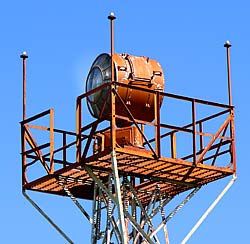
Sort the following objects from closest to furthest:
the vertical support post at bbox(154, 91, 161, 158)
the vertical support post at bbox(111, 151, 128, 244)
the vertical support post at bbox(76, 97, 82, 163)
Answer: the vertical support post at bbox(111, 151, 128, 244), the vertical support post at bbox(154, 91, 161, 158), the vertical support post at bbox(76, 97, 82, 163)

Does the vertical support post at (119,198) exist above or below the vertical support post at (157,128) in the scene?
below

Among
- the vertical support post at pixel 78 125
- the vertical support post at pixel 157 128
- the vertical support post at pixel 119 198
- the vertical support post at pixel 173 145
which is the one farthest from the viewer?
the vertical support post at pixel 173 145

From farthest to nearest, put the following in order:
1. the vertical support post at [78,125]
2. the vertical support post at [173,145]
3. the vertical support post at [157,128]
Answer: the vertical support post at [173,145] → the vertical support post at [78,125] → the vertical support post at [157,128]

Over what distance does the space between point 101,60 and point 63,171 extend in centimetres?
394

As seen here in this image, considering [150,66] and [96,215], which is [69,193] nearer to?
[96,215]

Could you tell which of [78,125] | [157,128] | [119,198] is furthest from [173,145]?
[119,198]

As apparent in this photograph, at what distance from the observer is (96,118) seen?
57312 mm

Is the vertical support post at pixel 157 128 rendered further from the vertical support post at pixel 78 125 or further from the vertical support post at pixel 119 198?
the vertical support post at pixel 78 125

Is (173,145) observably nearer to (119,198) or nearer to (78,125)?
(78,125)

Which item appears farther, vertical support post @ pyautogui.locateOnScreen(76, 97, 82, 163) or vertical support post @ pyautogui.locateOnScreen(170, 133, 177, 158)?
vertical support post @ pyautogui.locateOnScreen(170, 133, 177, 158)

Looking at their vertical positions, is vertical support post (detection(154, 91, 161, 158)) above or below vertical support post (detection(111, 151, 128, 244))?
above

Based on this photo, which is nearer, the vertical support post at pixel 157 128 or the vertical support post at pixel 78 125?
the vertical support post at pixel 157 128

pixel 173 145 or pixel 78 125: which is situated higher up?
pixel 78 125

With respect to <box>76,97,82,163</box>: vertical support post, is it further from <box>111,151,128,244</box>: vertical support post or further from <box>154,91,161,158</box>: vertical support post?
<box>154,91,161,158</box>: vertical support post
